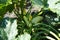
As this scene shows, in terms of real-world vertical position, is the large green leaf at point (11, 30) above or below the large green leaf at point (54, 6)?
below

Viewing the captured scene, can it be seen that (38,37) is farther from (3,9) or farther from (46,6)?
(3,9)

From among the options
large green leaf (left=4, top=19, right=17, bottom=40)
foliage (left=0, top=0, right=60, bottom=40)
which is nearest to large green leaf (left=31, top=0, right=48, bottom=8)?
foliage (left=0, top=0, right=60, bottom=40)

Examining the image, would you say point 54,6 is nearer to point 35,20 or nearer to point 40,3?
point 40,3

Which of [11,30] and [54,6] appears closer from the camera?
[11,30]

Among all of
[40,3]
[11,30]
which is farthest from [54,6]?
[11,30]

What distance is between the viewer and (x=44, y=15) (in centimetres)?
193

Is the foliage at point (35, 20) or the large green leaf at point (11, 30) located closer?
the large green leaf at point (11, 30)

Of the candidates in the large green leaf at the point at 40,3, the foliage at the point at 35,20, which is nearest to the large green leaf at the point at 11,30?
the foliage at the point at 35,20

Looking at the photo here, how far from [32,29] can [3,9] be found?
359 mm

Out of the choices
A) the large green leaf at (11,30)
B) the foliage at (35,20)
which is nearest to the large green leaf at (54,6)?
the foliage at (35,20)

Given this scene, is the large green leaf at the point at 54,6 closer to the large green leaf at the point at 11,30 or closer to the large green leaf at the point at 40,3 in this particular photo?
the large green leaf at the point at 40,3

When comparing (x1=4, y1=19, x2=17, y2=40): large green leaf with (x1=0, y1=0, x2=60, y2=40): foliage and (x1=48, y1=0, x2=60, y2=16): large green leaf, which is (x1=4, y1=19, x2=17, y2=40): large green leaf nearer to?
(x1=0, y1=0, x2=60, y2=40): foliage

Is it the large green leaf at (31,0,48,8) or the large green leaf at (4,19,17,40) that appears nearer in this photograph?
the large green leaf at (4,19,17,40)

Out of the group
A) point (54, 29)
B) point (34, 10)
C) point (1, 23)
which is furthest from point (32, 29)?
point (34, 10)
